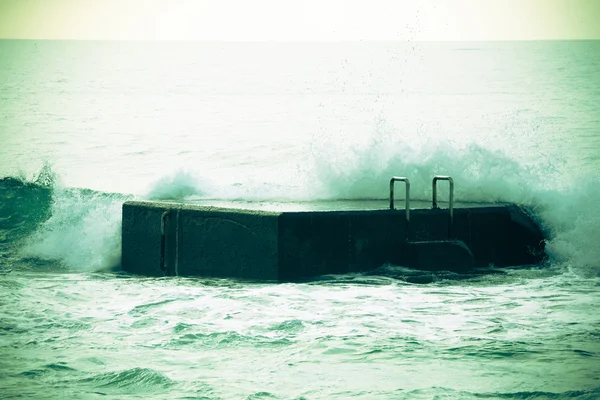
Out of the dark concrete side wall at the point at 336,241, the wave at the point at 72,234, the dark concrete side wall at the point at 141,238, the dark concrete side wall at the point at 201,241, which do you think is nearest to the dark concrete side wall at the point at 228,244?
the dark concrete side wall at the point at 201,241

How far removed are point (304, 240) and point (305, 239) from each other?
2cm

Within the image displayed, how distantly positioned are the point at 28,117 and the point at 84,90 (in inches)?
446

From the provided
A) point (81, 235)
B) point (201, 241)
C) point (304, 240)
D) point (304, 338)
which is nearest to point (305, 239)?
point (304, 240)

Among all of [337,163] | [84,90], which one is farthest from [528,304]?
[84,90]

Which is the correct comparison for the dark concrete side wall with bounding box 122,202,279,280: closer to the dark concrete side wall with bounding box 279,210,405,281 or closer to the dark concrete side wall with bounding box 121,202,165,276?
the dark concrete side wall with bounding box 121,202,165,276

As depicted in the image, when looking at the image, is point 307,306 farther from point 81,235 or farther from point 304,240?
point 81,235

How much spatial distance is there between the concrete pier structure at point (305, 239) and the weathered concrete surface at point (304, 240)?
0.01 m

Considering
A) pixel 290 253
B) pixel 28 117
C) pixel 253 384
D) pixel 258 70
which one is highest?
pixel 258 70

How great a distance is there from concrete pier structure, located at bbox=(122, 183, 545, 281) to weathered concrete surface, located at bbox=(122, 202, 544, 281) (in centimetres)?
1

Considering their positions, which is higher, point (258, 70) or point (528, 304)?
point (258, 70)

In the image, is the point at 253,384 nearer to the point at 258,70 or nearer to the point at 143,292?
the point at 143,292

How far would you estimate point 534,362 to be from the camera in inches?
333

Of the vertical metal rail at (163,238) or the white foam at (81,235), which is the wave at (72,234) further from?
the vertical metal rail at (163,238)

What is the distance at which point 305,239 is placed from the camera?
11.6m
